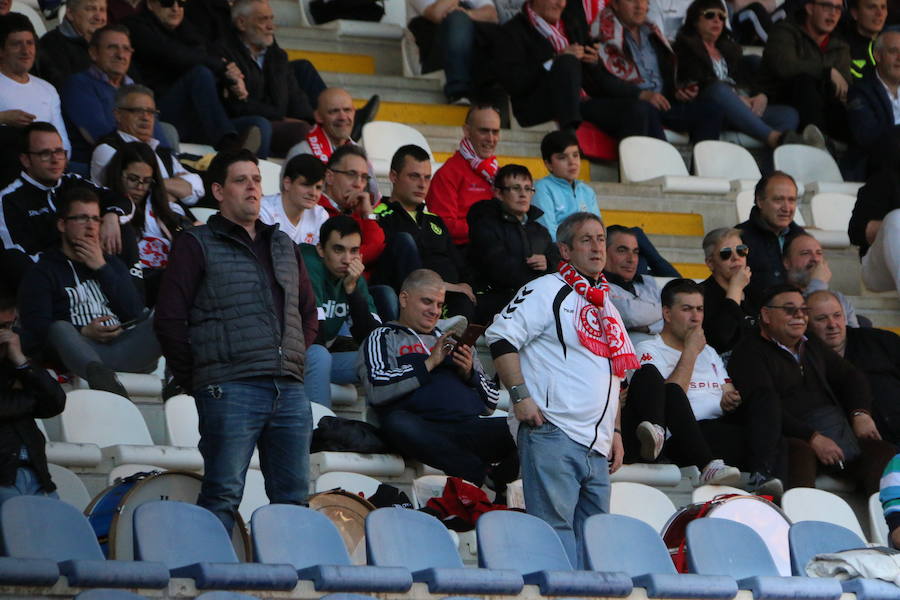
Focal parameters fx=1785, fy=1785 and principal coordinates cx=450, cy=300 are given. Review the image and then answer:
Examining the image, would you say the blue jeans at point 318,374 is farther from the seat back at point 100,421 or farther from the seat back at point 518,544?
the seat back at point 518,544

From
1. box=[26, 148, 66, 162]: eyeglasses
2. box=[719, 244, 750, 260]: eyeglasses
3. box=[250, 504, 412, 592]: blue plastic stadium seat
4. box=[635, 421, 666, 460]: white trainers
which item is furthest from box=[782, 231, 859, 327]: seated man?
box=[250, 504, 412, 592]: blue plastic stadium seat

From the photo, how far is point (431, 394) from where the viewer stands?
6.41 m

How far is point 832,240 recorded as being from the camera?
9.17 m

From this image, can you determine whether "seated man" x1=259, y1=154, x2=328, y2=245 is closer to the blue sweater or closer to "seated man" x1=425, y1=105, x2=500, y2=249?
"seated man" x1=425, y1=105, x2=500, y2=249

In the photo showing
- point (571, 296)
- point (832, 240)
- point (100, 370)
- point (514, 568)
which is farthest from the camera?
point (832, 240)

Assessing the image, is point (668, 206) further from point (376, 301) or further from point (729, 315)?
point (376, 301)

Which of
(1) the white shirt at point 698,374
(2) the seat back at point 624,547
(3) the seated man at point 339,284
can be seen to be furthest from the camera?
(1) the white shirt at point 698,374

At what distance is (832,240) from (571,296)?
3.95 meters

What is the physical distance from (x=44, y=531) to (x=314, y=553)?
0.69 metres

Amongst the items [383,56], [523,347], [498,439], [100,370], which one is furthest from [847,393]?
[383,56]

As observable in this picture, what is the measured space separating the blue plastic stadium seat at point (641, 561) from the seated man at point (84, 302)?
2.38m

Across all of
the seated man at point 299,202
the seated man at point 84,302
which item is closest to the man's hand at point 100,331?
the seated man at point 84,302

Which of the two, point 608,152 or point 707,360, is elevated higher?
point 608,152

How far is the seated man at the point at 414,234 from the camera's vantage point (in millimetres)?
7414
